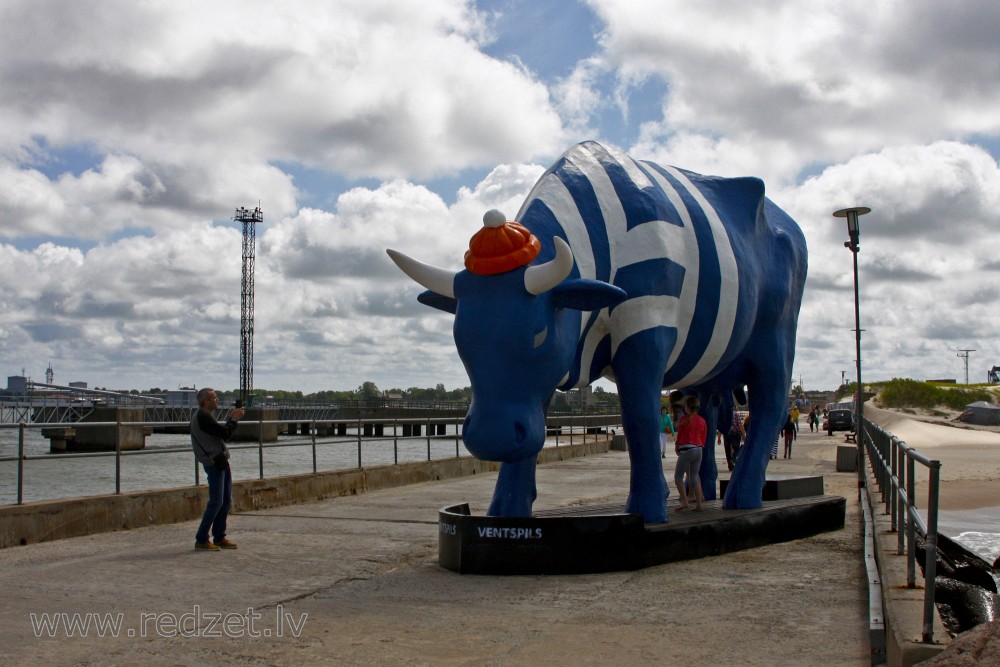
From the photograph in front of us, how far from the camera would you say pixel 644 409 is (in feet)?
23.3

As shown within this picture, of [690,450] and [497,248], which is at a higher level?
[497,248]

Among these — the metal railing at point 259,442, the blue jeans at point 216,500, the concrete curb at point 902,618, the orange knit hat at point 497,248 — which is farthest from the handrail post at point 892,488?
the metal railing at point 259,442

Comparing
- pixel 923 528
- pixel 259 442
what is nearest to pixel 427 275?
pixel 923 528

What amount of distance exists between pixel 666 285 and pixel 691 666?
365 cm

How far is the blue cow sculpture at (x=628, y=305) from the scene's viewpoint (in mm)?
6051

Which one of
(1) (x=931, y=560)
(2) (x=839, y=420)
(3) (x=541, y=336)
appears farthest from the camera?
(2) (x=839, y=420)

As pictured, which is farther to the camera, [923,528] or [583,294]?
[583,294]

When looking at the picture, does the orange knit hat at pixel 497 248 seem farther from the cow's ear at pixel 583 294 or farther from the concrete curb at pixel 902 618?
the concrete curb at pixel 902 618

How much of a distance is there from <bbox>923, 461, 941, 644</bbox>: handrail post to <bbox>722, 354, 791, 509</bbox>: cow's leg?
14.2 ft

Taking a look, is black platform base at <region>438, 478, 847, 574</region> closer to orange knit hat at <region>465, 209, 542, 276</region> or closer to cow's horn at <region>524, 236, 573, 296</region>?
A: cow's horn at <region>524, 236, 573, 296</region>

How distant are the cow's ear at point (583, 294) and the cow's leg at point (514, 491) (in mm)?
1543

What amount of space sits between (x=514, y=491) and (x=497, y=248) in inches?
83.2

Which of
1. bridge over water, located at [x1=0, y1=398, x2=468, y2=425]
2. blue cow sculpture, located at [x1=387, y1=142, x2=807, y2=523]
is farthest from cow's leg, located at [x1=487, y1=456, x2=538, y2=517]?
bridge over water, located at [x1=0, y1=398, x2=468, y2=425]

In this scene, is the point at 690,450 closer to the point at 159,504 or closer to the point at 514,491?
the point at 514,491
